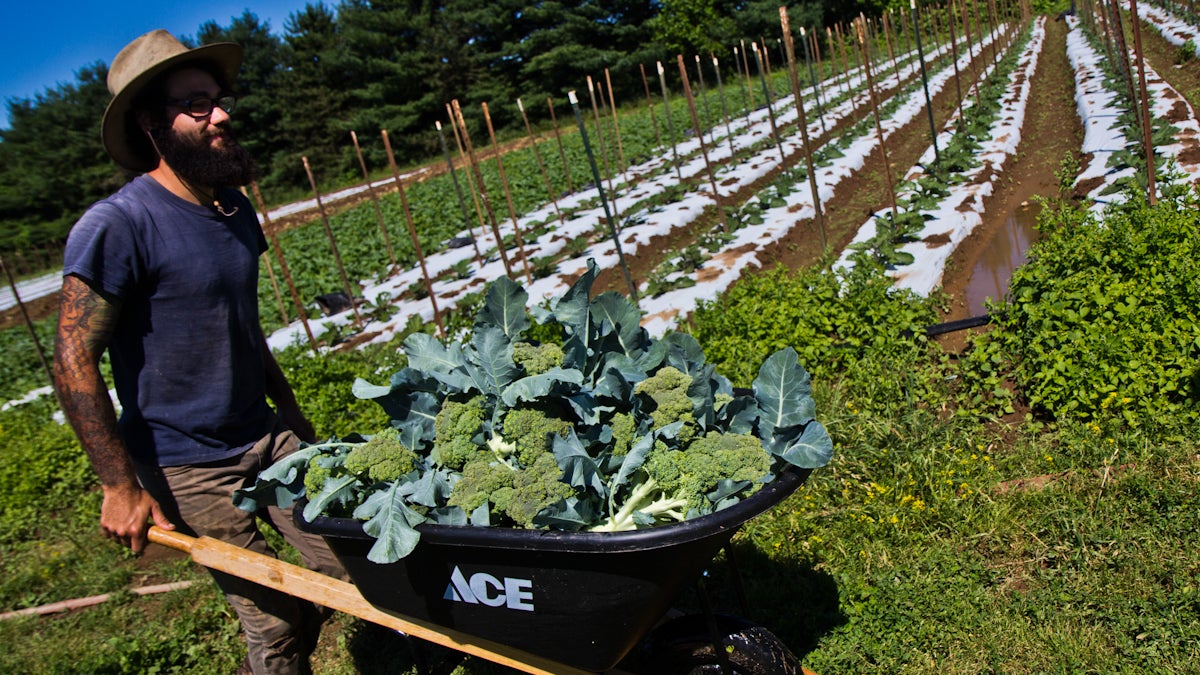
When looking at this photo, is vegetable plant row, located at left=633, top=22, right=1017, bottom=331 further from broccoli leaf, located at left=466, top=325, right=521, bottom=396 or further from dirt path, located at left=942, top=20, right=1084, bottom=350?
broccoli leaf, located at left=466, top=325, right=521, bottom=396

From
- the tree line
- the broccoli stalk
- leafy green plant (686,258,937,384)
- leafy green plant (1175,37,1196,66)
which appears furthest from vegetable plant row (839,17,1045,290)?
the tree line

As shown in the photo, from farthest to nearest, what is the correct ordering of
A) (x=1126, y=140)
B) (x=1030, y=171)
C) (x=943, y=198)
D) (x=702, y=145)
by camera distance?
1. (x=1030, y=171)
2. (x=702, y=145)
3. (x=1126, y=140)
4. (x=943, y=198)

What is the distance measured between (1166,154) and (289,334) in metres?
10.0

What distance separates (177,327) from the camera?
105 inches

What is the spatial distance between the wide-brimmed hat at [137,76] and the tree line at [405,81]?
34.3 meters

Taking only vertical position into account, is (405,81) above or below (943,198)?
above

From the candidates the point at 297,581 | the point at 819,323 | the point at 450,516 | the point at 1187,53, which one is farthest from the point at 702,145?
the point at 1187,53

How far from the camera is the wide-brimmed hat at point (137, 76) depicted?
2.60 m

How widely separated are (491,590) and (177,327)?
1.47 metres

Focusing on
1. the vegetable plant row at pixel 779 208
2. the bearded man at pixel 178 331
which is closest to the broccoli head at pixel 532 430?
the bearded man at pixel 178 331

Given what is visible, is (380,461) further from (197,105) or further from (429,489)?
(197,105)

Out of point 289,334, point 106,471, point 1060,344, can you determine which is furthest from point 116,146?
point 289,334

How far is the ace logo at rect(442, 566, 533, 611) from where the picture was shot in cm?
198

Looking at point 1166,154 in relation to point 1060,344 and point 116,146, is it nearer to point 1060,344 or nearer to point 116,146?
point 1060,344
